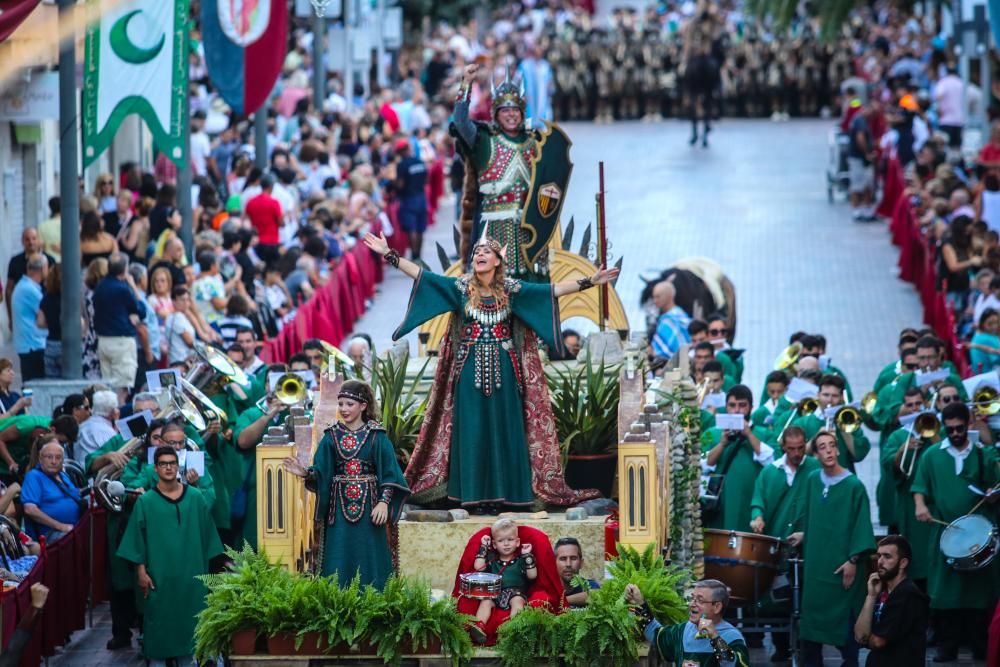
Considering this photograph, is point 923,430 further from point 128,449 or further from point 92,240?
point 92,240

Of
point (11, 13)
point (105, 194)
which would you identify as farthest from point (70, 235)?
A: point (105, 194)

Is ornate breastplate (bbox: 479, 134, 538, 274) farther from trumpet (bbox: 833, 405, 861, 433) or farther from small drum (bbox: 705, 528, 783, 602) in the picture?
small drum (bbox: 705, 528, 783, 602)

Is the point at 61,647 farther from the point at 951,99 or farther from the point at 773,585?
the point at 951,99

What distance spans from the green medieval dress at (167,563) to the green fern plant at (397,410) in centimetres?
151

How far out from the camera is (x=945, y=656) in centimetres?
1547

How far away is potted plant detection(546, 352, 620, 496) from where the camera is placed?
15.3 m

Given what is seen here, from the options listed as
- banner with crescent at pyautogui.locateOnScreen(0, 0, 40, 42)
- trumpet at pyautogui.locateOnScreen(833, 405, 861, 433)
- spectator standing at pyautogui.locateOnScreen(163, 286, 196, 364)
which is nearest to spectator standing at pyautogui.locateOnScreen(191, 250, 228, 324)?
spectator standing at pyautogui.locateOnScreen(163, 286, 196, 364)

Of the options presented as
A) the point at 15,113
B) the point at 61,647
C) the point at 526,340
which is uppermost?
the point at 15,113

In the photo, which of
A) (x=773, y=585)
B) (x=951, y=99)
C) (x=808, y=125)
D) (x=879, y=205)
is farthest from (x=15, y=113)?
(x=808, y=125)

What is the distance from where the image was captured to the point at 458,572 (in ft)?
42.4

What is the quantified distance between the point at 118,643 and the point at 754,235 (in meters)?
18.6

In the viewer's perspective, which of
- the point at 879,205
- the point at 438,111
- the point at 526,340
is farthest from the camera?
the point at 438,111

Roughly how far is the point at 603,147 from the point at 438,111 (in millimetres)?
3547

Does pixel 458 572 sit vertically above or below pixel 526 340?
below
